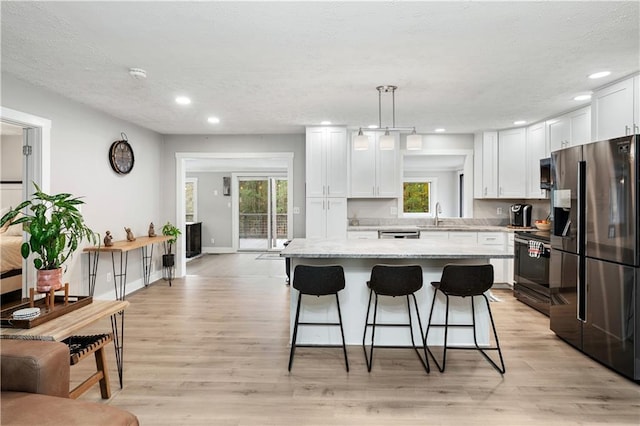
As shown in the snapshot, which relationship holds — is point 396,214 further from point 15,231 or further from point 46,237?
point 15,231

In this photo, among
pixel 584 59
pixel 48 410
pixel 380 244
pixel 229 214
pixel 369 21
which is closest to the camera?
pixel 48 410

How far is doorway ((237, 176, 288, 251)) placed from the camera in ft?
30.8

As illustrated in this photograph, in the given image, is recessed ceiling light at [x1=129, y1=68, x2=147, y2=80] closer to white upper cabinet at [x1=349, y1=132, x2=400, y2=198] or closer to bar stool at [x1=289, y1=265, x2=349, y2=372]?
bar stool at [x1=289, y1=265, x2=349, y2=372]

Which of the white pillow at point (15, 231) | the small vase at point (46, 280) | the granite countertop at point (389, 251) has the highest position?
the white pillow at point (15, 231)

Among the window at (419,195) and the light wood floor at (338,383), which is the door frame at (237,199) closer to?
the window at (419,195)

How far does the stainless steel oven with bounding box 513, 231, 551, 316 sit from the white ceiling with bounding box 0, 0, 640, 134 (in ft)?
5.21

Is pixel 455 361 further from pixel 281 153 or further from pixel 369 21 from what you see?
pixel 281 153

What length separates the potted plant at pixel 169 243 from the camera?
18.5 ft

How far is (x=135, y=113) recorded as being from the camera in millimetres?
4629

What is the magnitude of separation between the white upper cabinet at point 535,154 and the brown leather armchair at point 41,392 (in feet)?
17.5

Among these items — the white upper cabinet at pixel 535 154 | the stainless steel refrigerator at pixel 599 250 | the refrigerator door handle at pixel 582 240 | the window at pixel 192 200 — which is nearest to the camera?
the stainless steel refrigerator at pixel 599 250

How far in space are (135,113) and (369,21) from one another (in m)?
3.56

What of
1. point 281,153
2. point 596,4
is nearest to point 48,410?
point 596,4

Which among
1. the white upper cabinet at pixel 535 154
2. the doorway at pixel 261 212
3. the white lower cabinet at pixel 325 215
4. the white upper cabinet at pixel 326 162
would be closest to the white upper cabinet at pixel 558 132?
the white upper cabinet at pixel 535 154
